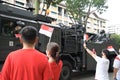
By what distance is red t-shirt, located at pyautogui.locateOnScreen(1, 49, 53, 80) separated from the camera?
11.5 ft

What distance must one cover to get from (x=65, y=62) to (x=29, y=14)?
8.17ft

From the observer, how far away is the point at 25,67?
3.52m

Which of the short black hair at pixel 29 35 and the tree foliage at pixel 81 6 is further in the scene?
the tree foliage at pixel 81 6

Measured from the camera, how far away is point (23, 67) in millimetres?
3520

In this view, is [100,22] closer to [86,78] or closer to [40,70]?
[86,78]

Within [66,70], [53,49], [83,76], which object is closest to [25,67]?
[53,49]

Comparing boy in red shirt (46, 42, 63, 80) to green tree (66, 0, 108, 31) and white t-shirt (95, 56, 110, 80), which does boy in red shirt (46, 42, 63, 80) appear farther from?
green tree (66, 0, 108, 31)

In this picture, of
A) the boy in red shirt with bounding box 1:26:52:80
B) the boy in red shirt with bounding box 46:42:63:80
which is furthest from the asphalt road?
the boy in red shirt with bounding box 1:26:52:80

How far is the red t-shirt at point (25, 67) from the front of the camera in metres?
3.49

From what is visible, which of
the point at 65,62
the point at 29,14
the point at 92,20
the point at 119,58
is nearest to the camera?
the point at 119,58

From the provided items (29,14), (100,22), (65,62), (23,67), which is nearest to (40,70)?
(23,67)

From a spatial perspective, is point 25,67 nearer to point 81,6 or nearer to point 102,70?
point 102,70

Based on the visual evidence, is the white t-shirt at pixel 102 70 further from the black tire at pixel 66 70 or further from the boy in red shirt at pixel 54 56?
the black tire at pixel 66 70

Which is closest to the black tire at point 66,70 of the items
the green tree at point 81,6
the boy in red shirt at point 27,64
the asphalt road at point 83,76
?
the asphalt road at point 83,76
